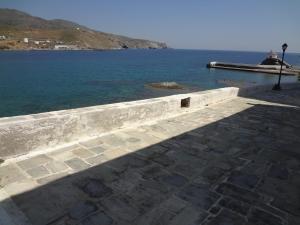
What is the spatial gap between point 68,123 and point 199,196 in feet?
8.79

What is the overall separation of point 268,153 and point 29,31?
172m

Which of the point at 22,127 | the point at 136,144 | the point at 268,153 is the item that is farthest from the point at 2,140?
the point at 268,153

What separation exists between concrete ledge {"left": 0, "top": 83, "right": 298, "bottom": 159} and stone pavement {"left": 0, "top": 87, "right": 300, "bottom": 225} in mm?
210

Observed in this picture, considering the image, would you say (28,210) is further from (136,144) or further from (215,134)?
(215,134)

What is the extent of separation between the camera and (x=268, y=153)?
4973 millimetres

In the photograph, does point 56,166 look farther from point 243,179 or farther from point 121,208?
point 243,179

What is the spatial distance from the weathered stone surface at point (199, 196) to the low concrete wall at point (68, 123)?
2.39 metres

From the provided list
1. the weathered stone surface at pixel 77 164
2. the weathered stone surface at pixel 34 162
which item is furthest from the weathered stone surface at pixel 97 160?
the weathered stone surface at pixel 34 162

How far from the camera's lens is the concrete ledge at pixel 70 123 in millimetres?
3863

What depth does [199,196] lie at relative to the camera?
331cm

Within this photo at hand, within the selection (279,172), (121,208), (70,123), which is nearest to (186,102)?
(279,172)

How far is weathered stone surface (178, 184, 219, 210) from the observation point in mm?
3170

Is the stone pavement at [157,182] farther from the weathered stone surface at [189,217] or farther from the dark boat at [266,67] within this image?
the dark boat at [266,67]

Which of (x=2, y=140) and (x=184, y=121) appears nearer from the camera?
(x=2, y=140)
